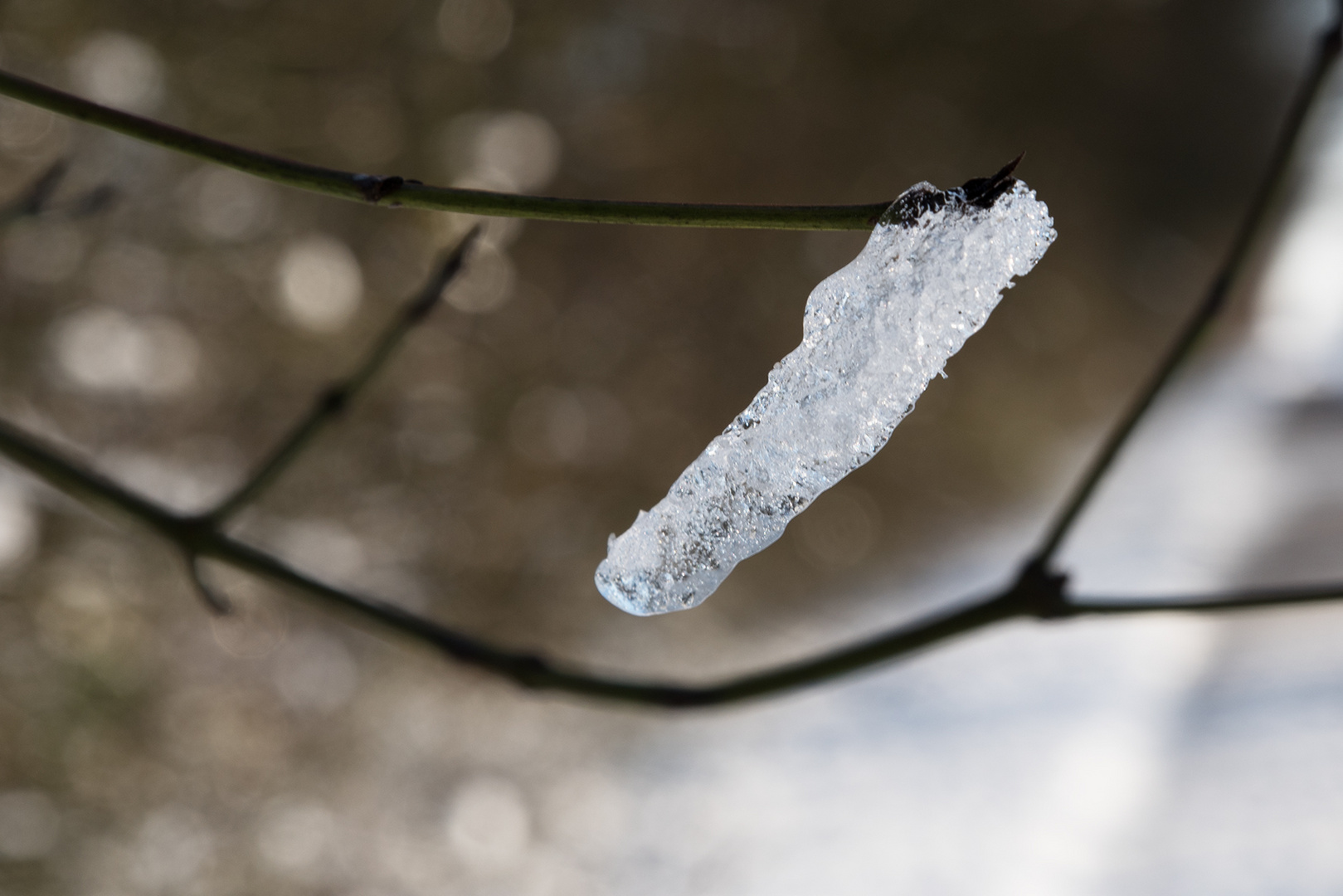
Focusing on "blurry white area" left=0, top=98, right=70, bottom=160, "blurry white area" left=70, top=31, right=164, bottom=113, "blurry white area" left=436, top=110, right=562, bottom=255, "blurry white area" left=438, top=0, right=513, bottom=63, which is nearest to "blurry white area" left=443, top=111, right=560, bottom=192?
"blurry white area" left=436, top=110, right=562, bottom=255

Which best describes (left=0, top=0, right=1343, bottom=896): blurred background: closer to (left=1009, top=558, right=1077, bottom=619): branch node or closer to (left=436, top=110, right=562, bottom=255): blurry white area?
(left=436, top=110, right=562, bottom=255): blurry white area

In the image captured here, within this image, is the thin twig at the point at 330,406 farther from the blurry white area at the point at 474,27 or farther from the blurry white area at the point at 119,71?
the blurry white area at the point at 474,27

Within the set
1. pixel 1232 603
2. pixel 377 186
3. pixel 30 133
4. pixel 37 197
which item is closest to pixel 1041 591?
pixel 1232 603

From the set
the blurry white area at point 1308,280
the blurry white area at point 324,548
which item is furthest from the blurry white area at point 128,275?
the blurry white area at point 1308,280

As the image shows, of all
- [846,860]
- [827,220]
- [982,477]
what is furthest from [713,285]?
[827,220]

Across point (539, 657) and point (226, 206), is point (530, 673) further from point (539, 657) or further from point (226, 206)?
point (226, 206)

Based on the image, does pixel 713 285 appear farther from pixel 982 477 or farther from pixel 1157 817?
pixel 1157 817
